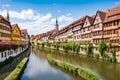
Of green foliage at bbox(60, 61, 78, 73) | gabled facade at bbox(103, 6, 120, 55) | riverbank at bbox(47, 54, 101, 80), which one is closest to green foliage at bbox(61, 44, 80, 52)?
gabled facade at bbox(103, 6, 120, 55)

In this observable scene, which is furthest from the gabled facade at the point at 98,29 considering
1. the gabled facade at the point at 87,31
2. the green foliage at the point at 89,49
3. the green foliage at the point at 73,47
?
the green foliage at the point at 73,47

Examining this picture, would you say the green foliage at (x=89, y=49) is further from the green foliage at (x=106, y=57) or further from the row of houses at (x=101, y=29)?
the green foliage at (x=106, y=57)

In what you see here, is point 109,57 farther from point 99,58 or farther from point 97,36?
point 97,36

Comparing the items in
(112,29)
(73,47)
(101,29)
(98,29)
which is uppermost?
(98,29)

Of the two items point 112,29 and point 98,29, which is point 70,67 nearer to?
point 112,29

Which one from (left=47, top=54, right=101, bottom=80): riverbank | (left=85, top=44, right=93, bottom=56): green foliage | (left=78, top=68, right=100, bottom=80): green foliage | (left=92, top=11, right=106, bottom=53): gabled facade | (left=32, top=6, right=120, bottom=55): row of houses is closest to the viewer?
(left=78, top=68, right=100, bottom=80): green foliage

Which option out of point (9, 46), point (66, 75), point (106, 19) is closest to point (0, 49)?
point (9, 46)

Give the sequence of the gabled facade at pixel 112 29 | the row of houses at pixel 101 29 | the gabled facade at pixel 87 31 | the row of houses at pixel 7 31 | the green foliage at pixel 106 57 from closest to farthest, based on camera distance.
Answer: the green foliage at pixel 106 57 → the gabled facade at pixel 112 29 → the row of houses at pixel 101 29 → the gabled facade at pixel 87 31 → the row of houses at pixel 7 31

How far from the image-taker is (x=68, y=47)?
70.4 m

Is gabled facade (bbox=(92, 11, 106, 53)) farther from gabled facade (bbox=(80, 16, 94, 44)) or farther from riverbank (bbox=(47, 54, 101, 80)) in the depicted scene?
riverbank (bbox=(47, 54, 101, 80))

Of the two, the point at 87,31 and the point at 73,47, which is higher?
the point at 87,31

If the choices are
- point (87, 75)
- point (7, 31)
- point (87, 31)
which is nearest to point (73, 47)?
point (87, 31)

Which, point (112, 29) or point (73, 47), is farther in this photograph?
point (73, 47)

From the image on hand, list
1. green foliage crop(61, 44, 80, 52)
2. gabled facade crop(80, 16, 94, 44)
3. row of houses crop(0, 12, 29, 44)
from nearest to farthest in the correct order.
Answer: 1. gabled facade crop(80, 16, 94, 44)
2. row of houses crop(0, 12, 29, 44)
3. green foliage crop(61, 44, 80, 52)
